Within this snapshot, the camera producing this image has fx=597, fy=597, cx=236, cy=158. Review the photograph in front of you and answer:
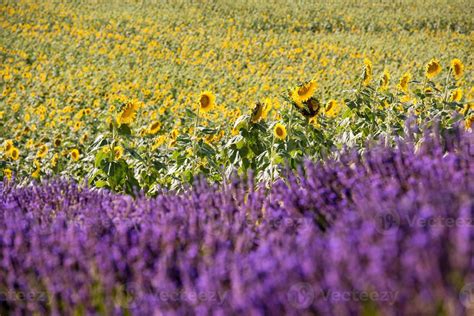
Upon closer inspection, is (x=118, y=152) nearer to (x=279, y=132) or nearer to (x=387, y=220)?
(x=279, y=132)

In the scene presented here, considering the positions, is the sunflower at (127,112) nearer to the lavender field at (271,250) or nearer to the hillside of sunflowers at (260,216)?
the hillside of sunflowers at (260,216)

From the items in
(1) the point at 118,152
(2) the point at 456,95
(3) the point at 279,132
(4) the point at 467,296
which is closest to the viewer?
(4) the point at 467,296

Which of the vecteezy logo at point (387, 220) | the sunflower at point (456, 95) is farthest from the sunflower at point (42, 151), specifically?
the vecteezy logo at point (387, 220)

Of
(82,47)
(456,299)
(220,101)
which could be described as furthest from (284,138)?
(82,47)

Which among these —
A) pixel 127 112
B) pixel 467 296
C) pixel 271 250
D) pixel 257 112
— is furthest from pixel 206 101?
pixel 467 296

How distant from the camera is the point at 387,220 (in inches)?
63.2

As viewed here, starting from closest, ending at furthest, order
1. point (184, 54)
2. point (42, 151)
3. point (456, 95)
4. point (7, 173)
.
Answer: point (456, 95), point (7, 173), point (42, 151), point (184, 54)

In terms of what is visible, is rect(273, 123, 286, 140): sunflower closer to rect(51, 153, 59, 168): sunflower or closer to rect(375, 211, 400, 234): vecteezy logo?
rect(375, 211, 400, 234): vecteezy logo

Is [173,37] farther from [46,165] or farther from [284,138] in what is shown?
[284,138]

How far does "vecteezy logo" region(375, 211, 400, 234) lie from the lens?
1.56 metres

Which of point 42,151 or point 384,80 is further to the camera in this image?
point 42,151

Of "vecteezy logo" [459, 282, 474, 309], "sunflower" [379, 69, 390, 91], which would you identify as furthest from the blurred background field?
"vecteezy logo" [459, 282, 474, 309]

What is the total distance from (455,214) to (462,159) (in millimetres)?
665

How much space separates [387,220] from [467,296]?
441 millimetres
